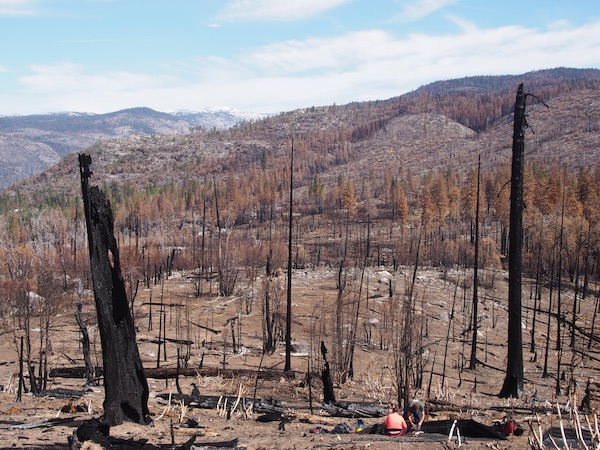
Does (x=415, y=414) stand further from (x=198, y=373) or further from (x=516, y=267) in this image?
(x=198, y=373)

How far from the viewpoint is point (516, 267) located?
43.9 ft

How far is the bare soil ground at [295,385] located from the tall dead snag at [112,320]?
0.49 m

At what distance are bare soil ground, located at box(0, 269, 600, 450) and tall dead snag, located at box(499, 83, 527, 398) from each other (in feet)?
1.71

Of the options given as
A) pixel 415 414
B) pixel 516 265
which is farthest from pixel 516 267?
pixel 415 414

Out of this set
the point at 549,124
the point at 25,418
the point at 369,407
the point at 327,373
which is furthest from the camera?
the point at 549,124

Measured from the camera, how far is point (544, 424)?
881 cm

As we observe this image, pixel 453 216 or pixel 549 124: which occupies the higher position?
pixel 549 124

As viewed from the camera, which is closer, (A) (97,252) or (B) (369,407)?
(A) (97,252)

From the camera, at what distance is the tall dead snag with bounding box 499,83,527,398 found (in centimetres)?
1291

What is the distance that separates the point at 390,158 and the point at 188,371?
171 m

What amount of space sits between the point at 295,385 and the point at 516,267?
7290mm

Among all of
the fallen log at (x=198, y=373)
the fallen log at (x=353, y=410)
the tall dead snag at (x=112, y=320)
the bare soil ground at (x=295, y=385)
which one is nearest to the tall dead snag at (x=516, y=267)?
the bare soil ground at (x=295, y=385)

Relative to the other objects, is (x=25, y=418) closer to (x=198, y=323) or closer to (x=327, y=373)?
(x=327, y=373)

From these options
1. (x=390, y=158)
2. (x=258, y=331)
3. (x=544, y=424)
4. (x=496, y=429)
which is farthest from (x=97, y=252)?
(x=390, y=158)
